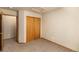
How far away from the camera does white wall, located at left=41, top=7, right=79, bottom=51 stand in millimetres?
3335

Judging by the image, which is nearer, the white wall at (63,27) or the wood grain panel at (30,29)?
the white wall at (63,27)

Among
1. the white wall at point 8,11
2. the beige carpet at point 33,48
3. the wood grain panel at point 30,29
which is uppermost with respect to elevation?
the white wall at point 8,11

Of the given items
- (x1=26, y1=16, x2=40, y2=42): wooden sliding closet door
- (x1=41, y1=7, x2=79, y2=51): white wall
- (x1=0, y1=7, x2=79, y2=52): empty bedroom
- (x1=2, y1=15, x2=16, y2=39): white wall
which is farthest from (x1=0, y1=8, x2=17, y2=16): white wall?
(x1=41, y1=7, x2=79, y2=51): white wall

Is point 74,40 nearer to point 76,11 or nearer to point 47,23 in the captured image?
point 76,11

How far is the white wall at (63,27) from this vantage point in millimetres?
3335

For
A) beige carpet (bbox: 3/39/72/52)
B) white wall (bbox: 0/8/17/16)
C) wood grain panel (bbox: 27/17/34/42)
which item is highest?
white wall (bbox: 0/8/17/16)

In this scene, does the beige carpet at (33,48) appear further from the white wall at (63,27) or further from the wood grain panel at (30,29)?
the wood grain panel at (30,29)

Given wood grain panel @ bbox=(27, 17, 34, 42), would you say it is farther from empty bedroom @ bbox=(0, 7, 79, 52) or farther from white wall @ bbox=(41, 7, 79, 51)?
white wall @ bbox=(41, 7, 79, 51)

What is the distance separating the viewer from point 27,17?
5.06m

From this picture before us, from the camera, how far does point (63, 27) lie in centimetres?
412

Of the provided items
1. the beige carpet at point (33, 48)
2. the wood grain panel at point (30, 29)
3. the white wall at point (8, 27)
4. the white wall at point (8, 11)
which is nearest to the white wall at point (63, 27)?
the beige carpet at point (33, 48)

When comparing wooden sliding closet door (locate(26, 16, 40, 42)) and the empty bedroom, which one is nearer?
the empty bedroom

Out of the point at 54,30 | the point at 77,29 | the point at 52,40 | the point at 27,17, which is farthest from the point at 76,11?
the point at 27,17
